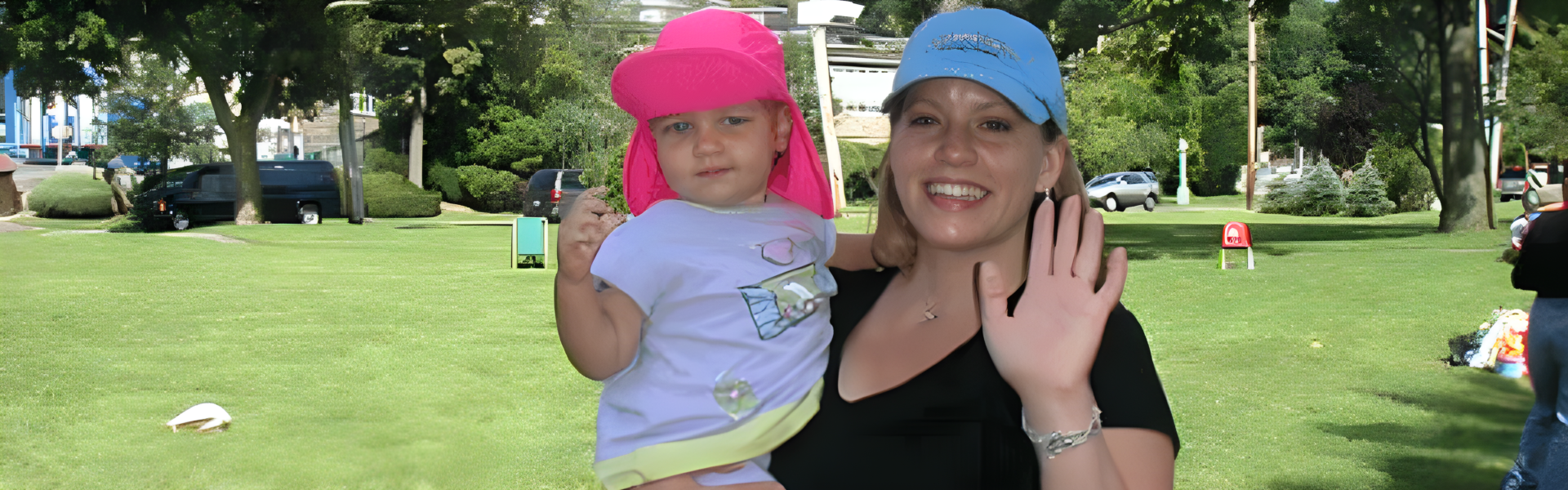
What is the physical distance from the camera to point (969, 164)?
67.1 inches

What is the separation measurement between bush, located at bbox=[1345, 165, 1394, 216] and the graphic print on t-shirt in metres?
21.3

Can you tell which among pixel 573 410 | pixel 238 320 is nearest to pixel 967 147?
pixel 573 410

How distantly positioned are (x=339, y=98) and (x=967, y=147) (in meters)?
19.8

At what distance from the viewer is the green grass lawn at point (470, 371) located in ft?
19.4

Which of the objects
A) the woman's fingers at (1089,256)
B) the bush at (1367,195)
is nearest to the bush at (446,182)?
the bush at (1367,195)

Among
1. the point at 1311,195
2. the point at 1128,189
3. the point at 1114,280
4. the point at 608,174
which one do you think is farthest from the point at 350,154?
the point at 1114,280

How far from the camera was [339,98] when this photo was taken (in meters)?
19.2

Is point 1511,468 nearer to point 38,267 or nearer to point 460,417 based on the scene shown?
point 460,417

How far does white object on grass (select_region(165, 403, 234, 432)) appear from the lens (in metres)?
6.96

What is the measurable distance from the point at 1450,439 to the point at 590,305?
18.6ft

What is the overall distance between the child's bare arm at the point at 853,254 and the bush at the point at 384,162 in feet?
63.7

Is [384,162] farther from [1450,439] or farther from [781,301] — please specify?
[781,301]

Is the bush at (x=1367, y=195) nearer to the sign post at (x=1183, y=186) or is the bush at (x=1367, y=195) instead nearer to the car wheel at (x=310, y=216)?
the sign post at (x=1183, y=186)

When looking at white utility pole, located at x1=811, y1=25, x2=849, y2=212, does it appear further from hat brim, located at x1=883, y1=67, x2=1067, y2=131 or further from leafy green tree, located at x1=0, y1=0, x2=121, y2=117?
leafy green tree, located at x1=0, y1=0, x2=121, y2=117
